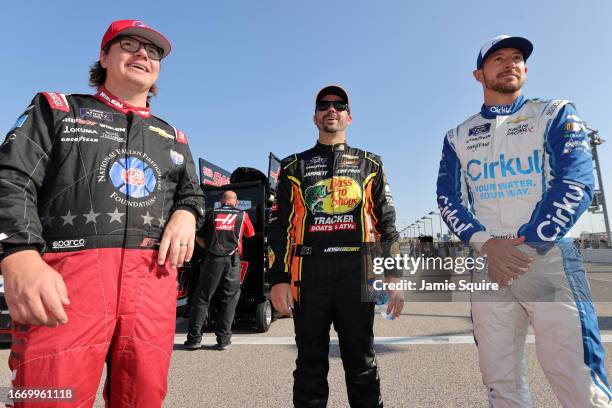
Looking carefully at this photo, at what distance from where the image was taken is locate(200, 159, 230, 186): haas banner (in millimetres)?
6523

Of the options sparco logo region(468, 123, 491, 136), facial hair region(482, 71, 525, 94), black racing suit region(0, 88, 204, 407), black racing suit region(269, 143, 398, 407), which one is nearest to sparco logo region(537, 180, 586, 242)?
sparco logo region(468, 123, 491, 136)

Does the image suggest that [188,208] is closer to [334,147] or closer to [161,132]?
[161,132]

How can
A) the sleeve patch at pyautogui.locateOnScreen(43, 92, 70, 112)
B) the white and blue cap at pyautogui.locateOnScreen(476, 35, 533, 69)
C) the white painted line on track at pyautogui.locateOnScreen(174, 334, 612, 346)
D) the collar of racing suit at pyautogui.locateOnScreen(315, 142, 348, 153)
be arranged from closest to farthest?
the sleeve patch at pyautogui.locateOnScreen(43, 92, 70, 112)
the white and blue cap at pyautogui.locateOnScreen(476, 35, 533, 69)
the collar of racing suit at pyautogui.locateOnScreen(315, 142, 348, 153)
the white painted line on track at pyautogui.locateOnScreen(174, 334, 612, 346)

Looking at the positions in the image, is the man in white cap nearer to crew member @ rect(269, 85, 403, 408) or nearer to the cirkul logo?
the cirkul logo

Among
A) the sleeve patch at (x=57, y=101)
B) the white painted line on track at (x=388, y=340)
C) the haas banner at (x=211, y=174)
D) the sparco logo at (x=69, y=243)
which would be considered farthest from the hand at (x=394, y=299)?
the haas banner at (x=211, y=174)

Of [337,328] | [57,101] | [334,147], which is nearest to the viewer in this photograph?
[57,101]

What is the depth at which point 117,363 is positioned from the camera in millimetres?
1366

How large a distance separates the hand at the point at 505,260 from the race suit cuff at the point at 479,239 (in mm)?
41

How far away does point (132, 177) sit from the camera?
151cm

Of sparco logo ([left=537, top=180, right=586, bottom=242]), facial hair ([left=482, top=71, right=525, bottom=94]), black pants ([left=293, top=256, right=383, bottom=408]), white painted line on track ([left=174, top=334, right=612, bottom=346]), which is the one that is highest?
facial hair ([left=482, top=71, right=525, bottom=94])

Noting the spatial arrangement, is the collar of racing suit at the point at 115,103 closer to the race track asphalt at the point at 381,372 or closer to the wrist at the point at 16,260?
the wrist at the point at 16,260

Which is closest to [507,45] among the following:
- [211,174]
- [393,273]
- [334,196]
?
[334,196]

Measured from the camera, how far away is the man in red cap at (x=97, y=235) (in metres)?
1.18

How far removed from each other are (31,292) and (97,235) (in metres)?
0.31
